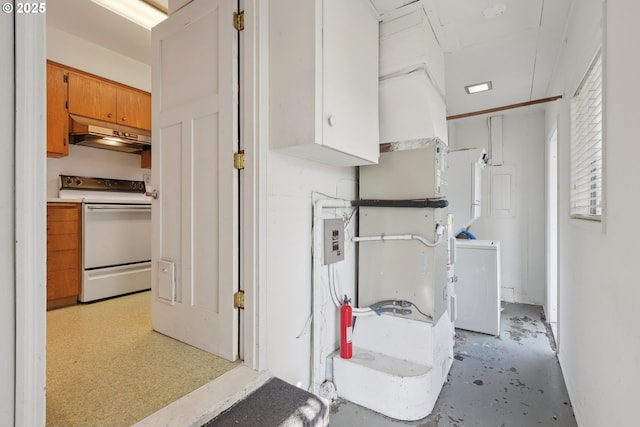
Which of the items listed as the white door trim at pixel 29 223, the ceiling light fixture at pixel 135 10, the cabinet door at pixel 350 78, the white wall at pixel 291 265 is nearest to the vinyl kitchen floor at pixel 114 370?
the white wall at pixel 291 265

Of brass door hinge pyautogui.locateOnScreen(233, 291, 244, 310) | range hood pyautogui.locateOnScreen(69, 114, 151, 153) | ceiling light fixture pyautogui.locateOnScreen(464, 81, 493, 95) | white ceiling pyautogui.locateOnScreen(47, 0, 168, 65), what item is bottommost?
brass door hinge pyautogui.locateOnScreen(233, 291, 244, 310)

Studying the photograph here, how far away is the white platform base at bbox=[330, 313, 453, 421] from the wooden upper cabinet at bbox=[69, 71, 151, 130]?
10.7 ft

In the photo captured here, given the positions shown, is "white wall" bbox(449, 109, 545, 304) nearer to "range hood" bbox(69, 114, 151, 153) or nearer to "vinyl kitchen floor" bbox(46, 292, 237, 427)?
"vinyl kitchen floor" bbox(46, 292, 237, 427)

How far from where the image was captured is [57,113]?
271cm

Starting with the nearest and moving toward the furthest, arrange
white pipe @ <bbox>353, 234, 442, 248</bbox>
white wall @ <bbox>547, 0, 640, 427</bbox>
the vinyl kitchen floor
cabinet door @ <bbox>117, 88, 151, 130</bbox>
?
white wall @ <bbox>547, 0, 640, 427</bbox>
the vinyl kitchen floor
white pipe @ <bbox>353, 234, 442, 248</bbox>
cabinet door @ <bbox>117, 88, 151, 130</bbox>

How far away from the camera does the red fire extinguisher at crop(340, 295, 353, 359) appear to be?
2045mm

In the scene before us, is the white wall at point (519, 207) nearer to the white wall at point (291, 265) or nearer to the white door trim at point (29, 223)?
the white wall at point (291, 265)

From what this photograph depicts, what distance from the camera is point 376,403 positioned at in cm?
188

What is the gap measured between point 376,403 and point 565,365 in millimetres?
1535

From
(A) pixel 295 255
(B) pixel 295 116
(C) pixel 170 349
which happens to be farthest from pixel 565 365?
(C) pixel 170 349

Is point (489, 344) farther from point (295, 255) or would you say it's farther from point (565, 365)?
point (295, 255)

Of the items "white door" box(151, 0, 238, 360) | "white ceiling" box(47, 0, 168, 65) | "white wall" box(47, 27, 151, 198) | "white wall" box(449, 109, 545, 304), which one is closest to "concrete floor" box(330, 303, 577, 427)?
"white door" box(151, 0, 238, 360)

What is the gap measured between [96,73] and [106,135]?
808 mm

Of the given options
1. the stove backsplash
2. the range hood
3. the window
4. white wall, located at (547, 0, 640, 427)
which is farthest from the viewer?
the stove backsplash
